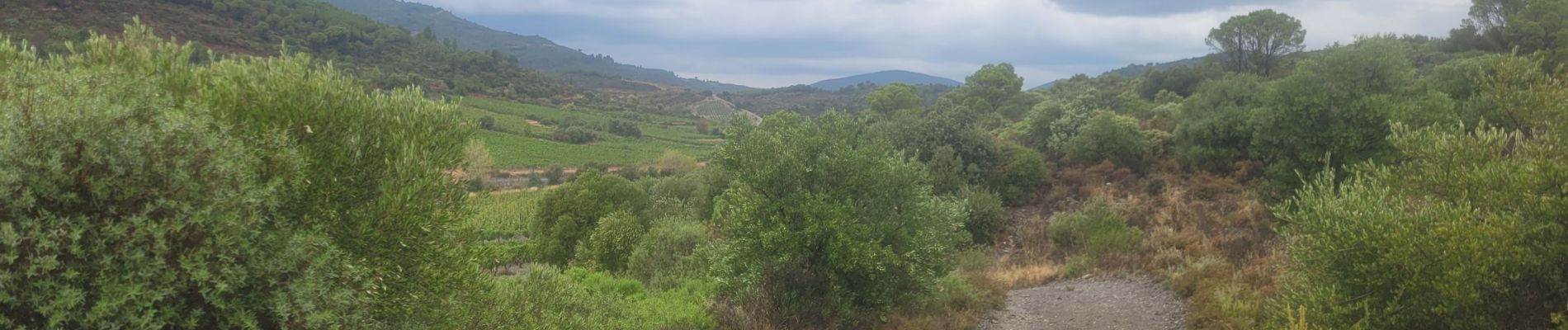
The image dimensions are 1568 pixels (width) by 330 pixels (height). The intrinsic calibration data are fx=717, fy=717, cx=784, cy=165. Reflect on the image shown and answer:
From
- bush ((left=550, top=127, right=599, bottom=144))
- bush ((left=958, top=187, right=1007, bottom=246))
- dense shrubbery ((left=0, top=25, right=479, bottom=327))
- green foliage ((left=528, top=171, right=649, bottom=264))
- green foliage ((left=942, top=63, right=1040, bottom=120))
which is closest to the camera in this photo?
dense shrubbery ((left=0, top=25, right=479, bottom=327))

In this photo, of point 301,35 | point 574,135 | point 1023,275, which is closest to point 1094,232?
point 1023,275

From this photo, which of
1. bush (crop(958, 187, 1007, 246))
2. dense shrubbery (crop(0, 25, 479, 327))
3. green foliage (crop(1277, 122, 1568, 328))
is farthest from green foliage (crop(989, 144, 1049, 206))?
dense shrubbery (crop(0, 25, 479, 327))

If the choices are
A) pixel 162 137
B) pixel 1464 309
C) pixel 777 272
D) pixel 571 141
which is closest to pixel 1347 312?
pixel 1464 309

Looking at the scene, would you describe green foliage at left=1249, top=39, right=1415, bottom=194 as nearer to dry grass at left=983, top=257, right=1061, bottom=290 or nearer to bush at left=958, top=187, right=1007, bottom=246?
dry grass at left=983, top=257, right=1061, bottom=290

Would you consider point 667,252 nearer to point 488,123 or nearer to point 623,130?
point 488,123

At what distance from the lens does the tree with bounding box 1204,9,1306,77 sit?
58344 millimetres

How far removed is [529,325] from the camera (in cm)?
1034

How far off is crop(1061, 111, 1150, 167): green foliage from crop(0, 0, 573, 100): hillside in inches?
3036

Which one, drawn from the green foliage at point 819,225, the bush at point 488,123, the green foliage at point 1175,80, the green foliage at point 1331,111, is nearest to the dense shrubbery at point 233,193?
the green foliage at point 819,225

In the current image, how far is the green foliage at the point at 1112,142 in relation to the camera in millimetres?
36688

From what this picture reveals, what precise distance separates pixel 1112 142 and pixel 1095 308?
67.2 feet

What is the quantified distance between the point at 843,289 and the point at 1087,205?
711 inches

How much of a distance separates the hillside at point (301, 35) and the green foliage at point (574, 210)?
57.8 m

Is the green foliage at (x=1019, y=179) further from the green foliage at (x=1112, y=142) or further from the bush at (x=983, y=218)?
the bush at (x=983, y=218)
